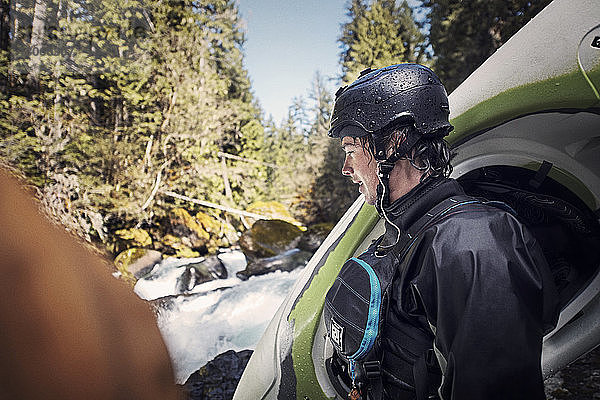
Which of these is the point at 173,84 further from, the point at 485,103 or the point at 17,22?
the point at 485,103

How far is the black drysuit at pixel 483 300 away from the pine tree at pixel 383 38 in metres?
17.6

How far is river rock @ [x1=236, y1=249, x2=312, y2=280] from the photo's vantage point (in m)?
9.71

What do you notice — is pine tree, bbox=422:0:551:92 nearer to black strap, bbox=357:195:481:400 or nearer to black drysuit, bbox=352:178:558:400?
black strap, bbox=357:195:481:400

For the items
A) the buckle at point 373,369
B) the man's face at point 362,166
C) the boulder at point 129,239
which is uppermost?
the man's face at point 362,166

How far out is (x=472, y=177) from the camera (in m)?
1.93

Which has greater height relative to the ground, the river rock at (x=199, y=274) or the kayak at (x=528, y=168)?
the kayak at (x=528, y=168)

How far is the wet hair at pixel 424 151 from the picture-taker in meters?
1.31

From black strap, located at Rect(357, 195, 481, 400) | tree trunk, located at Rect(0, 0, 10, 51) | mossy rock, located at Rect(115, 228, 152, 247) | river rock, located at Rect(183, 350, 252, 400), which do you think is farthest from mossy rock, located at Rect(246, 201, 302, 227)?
black strap, located at Rect(357, 195, 481, 400)

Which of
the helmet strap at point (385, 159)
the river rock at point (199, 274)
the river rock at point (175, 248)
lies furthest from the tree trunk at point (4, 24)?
the helmet strap at point (385, 159)

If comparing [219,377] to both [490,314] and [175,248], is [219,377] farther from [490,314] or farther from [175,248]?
[175,248]

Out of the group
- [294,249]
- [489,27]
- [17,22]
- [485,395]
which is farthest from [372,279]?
[17,22]

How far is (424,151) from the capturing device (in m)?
1.30

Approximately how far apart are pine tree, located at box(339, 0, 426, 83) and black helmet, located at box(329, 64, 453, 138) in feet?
55.9

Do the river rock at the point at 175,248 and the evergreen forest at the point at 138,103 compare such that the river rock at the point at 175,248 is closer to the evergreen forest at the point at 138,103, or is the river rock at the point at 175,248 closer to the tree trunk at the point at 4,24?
the evergreen forest at the point at 138,103
